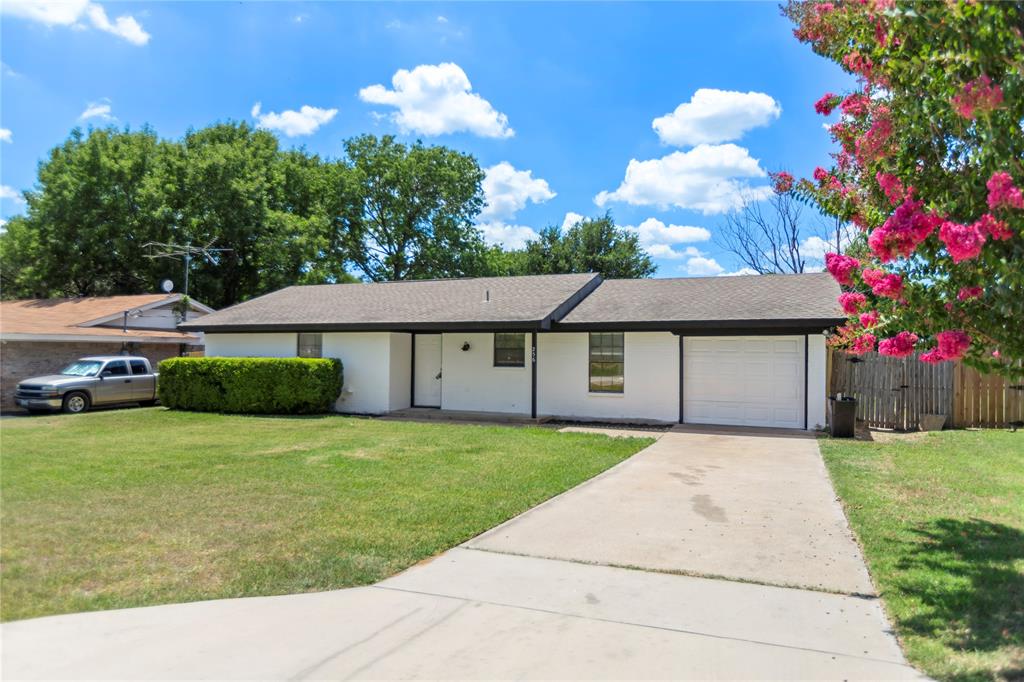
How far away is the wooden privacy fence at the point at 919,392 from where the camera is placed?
1327 centimetres

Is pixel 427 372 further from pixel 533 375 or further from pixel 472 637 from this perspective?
pixel 472 637

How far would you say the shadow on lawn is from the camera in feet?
12.2

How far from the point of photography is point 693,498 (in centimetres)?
733

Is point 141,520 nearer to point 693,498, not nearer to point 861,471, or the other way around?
point 693,498

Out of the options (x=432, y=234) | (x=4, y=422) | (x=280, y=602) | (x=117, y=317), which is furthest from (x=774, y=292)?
(x=432, y=234)

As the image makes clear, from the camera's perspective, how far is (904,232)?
137 inches

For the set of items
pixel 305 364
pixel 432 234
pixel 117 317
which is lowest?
pixel 305 364

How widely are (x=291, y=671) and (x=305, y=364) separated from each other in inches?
537

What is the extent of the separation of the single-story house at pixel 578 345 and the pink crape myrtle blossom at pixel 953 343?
9.25 meters

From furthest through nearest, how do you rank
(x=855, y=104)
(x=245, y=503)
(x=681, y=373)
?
(x=681, y=373) → (x=245, y=503) → (x=855, y=104)

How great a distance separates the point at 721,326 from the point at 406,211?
28.7m

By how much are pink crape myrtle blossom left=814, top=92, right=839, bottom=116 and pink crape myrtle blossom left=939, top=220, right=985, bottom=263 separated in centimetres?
227

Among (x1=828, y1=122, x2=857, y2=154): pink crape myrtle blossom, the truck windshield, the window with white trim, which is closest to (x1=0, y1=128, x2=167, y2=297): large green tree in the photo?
the truck windshield

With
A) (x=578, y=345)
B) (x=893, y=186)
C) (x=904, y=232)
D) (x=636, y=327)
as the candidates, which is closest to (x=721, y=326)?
(x=636, y=327)
